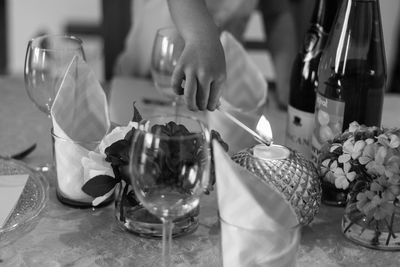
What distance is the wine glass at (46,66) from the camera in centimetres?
96

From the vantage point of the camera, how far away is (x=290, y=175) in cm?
82

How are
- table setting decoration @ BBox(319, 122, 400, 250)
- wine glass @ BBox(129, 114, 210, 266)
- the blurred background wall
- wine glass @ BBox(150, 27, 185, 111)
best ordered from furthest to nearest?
the blurred background wall → wine glass @ BBox(150, 27, 185, 111) → table setting decoration @ BBox(319, 122, 400, 250) → wine glass @ BBox(129, 114, 210, 266)

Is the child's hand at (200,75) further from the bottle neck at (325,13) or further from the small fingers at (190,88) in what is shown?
the bottle neck at (325,13)

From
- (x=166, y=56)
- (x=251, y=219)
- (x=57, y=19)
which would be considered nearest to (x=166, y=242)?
(x=251, y=219)

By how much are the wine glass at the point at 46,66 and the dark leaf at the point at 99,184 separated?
199mm

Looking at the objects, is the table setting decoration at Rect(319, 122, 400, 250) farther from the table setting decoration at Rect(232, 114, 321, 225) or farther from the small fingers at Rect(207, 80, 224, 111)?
the small fingers at Rect(207, 80, 224, 111)

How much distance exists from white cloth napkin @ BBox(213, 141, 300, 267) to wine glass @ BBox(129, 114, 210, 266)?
44 mm

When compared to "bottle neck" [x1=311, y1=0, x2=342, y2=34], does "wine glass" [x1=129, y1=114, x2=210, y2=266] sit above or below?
below

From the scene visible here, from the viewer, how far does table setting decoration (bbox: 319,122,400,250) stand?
0.79m

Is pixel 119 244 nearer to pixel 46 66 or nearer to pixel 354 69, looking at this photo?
pixel 46 66

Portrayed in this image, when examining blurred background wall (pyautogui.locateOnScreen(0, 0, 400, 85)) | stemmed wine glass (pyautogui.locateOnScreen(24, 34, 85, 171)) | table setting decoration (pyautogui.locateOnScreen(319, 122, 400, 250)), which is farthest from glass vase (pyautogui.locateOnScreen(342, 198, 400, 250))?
blurred background wall (pyautogui.locateOnScreen(0, 0, 400, 85))

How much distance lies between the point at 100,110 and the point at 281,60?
0.85m

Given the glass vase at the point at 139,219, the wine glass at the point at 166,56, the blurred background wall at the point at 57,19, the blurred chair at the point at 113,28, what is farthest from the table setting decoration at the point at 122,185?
the blurred background wall at the point at 57,19

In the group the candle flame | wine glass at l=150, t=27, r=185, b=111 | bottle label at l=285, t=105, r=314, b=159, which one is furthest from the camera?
wine glass at l=150, t=27, r=185, b=111
